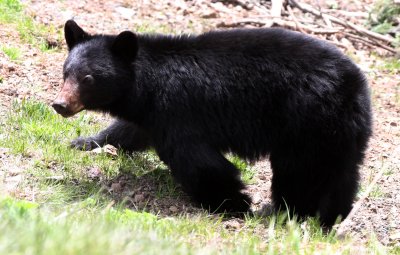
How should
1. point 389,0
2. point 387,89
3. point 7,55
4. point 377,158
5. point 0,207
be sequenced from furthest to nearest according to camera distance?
point 389,0 < point 387,89 < point 7,55 < point 377,158 < point 0,207

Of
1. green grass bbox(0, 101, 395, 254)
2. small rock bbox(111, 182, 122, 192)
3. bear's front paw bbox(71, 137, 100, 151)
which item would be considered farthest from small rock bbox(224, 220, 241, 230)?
bear's front paw bbox(71, 137, 100, 151)

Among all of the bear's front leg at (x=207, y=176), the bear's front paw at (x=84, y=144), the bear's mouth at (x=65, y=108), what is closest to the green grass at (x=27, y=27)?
the bear's front paw at (x=84, y=144)

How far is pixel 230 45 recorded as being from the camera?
6941mm

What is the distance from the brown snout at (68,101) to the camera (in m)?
6.54

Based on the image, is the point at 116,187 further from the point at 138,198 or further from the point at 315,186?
the point at 315,186

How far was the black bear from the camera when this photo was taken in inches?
261

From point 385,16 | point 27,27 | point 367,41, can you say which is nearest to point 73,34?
point 27,27

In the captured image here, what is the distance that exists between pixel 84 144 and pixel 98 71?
115 cm

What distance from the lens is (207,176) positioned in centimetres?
664

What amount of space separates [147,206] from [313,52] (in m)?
2.23

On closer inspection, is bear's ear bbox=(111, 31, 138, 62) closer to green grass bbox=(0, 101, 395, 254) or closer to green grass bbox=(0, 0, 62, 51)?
green grass bbox=(0, 101, 395, 254)

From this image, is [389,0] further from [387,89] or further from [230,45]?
[230,45]

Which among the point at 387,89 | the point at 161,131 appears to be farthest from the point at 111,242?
the point at 387,89

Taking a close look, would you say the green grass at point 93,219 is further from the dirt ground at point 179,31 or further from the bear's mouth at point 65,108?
the bear's mouth at point 65,108
